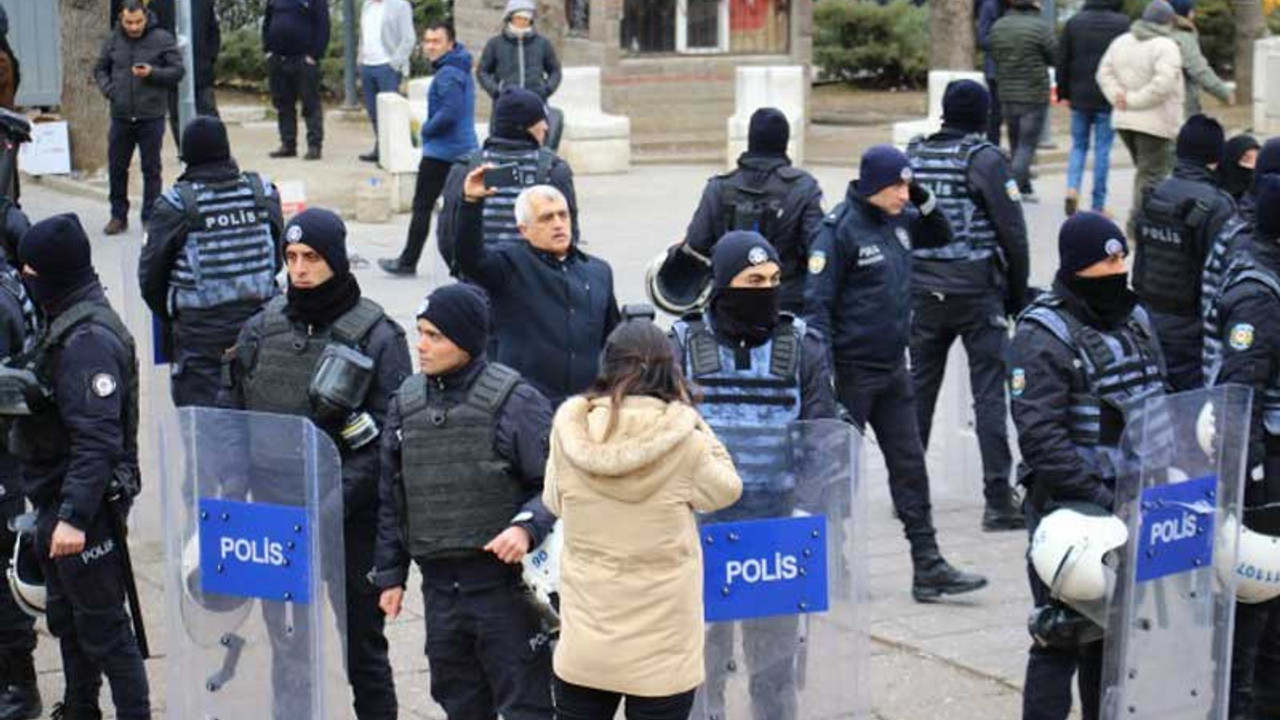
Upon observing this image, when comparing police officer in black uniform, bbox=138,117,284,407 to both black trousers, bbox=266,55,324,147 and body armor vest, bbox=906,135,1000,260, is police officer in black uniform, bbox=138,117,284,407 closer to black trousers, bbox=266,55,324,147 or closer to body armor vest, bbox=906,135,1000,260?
body armor vest, bbox=906,135,1000,260

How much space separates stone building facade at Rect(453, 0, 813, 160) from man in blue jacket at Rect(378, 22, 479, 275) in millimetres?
7167

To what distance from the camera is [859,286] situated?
29.4 feet

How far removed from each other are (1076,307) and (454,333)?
1.86m

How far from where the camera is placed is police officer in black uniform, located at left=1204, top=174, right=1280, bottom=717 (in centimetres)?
733

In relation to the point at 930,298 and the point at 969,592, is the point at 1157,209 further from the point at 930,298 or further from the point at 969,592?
the point at 969,592

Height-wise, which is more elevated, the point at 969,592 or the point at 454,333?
the point at 454,333

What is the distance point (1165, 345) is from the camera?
960 cm

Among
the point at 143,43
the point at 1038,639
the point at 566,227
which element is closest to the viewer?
the point at 1038,639

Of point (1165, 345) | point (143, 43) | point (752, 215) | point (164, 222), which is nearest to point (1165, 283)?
point (1165, 345)

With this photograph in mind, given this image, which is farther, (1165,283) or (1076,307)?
(1165,283)

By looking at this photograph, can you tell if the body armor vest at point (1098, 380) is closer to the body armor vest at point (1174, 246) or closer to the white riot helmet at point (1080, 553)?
the white riot helmet at point (1080, 553)

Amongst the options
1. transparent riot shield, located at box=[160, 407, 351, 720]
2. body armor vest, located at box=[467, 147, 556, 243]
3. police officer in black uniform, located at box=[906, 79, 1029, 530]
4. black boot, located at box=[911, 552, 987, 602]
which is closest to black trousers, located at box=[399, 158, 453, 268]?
body armor vest, located at box=[467, 147, 556, 243]

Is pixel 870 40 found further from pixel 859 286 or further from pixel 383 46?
pixel 859 286

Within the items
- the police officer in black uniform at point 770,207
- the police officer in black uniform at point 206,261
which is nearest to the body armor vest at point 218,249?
the police officer in black uniform at point 206,261
